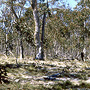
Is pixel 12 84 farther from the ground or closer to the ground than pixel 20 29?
closer to the ground

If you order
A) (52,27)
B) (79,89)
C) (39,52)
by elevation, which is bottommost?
(79,89)

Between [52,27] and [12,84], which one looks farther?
[52,27]

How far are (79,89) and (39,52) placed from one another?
34.5 feet

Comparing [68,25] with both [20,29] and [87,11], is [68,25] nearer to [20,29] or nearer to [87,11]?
[87,11]

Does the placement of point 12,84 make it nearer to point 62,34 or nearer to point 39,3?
point 39,3

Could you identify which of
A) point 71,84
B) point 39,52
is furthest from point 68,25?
point 71,84

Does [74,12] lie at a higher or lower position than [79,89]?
higher

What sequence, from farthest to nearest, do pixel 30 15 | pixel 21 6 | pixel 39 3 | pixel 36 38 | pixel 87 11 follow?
pixel 30 15 → pixel 87 11 → pixel 21 6 → pixel 39 3 → pixel 36 38

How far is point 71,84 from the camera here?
5969mm

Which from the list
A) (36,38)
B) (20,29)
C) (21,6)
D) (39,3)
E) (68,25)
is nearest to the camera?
(36,38)

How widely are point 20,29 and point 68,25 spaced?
1783cm

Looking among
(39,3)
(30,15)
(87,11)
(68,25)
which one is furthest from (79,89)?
(68,25)

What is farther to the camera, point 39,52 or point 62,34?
point 62,34

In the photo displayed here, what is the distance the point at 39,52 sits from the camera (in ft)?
51.3
